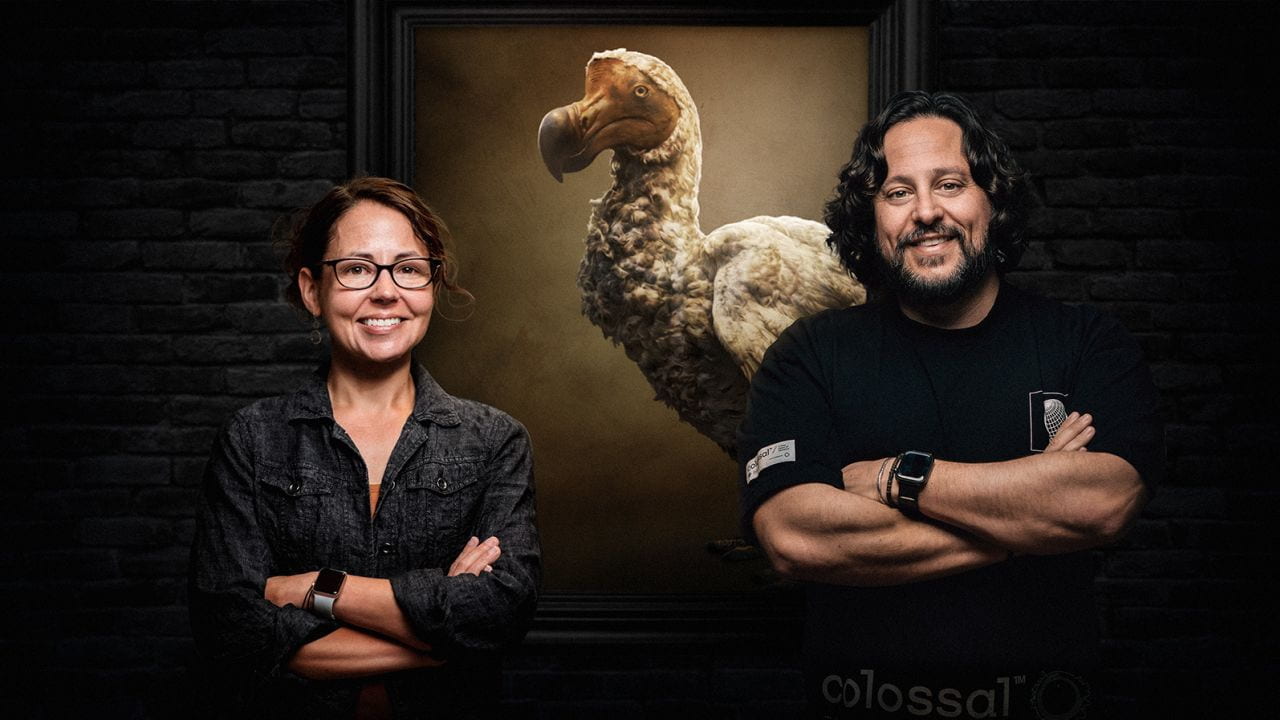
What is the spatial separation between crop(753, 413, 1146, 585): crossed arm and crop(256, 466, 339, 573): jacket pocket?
2.73ft

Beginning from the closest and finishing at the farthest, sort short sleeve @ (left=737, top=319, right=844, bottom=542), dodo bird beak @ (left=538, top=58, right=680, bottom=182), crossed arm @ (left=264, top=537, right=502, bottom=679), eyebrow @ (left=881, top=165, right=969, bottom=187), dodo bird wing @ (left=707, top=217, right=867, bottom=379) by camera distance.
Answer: crossed arm @ (left=264, top=537, right=502, bottom=679)
short sleeve @ (left=737, top=319, right=844, bottom=542)
eyebrow @ (left=881, top=165, right=969, bottom=187)
dodo bird wing @ (left=707, top=217, right=867, bottom=379)
dodo bird beak @ (left=538, top=58, right=680, bottom=182)

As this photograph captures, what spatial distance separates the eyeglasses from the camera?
1.70 metres

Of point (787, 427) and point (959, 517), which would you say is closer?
point (959, 517)

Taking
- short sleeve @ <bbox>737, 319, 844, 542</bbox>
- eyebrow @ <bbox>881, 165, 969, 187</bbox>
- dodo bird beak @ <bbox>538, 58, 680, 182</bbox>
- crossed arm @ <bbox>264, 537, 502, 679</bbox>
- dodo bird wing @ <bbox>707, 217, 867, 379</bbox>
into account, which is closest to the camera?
crossed arm @ <bbox>264, 537, 502, 679</bbox>

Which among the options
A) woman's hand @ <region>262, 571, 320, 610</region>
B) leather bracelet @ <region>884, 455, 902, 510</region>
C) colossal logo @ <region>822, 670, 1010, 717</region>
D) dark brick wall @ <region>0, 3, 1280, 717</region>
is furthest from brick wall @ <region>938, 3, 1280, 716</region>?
woman's hand @ <region>262, 571, 320, 610</region>

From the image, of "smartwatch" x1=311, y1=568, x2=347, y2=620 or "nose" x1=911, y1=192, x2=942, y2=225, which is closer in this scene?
"smartwatch" x1=311, y1=568, x2=347, y2=620

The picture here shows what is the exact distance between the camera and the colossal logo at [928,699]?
5.32 ft

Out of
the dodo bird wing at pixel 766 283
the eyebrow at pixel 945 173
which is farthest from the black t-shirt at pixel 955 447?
the dodo bird wing at pixel 766 283

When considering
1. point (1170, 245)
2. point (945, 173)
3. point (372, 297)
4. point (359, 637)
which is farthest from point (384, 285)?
point (1170, 245)

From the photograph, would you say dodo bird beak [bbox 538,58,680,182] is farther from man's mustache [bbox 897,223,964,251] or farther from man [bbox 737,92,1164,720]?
man's mustache [bbox 897,223,964,251]

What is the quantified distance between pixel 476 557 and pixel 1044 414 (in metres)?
1.09

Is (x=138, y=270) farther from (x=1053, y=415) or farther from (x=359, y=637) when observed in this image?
(x=1053, y=415)

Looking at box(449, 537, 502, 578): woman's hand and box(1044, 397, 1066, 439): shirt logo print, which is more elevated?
box(1044, 397, 1066, 439): shirt logo print

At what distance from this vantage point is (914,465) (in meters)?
1.59
